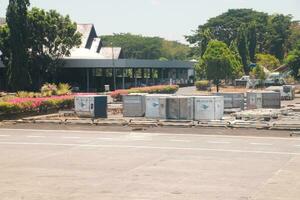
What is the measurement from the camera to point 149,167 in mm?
20531

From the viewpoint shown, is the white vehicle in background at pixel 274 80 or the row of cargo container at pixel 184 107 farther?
the white vehicle in background at pixel 274 80

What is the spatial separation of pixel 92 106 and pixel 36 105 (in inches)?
204

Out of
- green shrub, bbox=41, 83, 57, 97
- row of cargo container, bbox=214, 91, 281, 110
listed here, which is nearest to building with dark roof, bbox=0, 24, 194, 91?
green shrub, bbox=41, 83, 57, 97

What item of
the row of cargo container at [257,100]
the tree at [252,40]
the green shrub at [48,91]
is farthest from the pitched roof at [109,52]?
the row of cargo container at [257,100]

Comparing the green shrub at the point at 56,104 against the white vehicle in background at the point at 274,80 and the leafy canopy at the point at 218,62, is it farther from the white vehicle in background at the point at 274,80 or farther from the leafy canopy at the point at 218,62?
the white vehicle in background at the point at 274,80

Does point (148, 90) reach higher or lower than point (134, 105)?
higher

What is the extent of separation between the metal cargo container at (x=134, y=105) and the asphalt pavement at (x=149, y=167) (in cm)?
1065

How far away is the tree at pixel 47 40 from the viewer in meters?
67.6

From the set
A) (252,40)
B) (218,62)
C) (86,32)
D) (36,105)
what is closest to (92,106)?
(36,105)

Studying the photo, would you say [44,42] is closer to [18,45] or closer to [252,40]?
[18,45]

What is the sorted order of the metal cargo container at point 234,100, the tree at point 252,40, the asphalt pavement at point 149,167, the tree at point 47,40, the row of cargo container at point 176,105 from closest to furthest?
the asphalt pavement at point 149,167
the row of cargo container at point 176,105
the metal cargo container at point 234,100
the tree at point 47,40
the tree at point 252,40

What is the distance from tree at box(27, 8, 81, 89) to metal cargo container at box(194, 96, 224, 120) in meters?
35.3

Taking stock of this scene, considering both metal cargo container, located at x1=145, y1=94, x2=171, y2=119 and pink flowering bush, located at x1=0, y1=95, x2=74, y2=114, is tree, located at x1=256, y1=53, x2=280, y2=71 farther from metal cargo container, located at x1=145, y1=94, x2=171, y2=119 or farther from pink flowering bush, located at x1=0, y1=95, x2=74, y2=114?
metal cargo container, located at x1=145, y1=94, x2=171, y2=119

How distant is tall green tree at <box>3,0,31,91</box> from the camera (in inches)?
2393
